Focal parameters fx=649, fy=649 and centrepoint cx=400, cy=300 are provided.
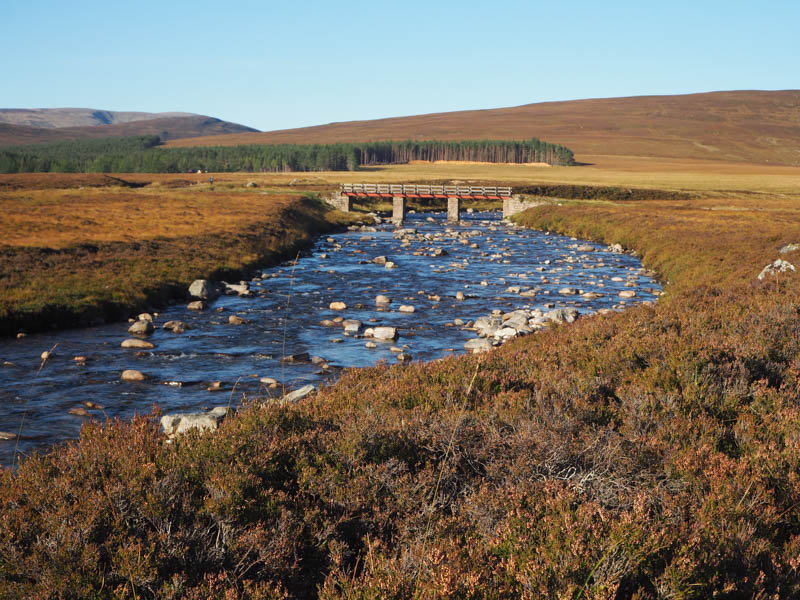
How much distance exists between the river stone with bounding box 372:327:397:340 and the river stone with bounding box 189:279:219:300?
29.9 feet

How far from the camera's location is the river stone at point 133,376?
15578 mm

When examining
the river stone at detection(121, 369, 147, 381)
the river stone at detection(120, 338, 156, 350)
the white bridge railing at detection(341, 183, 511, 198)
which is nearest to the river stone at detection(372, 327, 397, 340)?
the river stone at detection(120, 338, 156, 350)

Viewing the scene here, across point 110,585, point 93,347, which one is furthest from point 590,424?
point 93,347

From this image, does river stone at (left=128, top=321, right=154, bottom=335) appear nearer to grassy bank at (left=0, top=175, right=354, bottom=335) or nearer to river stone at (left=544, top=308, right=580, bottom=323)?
grassy bank at (left=0, top=175, right=354, bottom=335)

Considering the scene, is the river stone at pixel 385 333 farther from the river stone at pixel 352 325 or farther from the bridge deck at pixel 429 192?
the bridge deck at pixel 429 192

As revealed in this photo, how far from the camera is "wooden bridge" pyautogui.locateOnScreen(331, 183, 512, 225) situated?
237 ft

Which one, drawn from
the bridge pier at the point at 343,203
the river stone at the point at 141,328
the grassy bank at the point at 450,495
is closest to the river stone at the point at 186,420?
the grassy bank at the point at 450,495

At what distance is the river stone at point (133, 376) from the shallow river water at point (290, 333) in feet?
0.67

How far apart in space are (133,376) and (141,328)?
211 inches

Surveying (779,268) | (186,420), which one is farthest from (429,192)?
(186,420)

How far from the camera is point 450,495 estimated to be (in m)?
5.52

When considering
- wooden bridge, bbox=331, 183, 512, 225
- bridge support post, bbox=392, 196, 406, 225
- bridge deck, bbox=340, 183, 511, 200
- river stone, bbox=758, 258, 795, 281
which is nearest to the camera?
river stone, bbox=758, 258, 795, 281

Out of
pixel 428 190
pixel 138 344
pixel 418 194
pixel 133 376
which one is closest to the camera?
pixel 133 376

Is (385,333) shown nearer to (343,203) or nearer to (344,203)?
(344,203)
